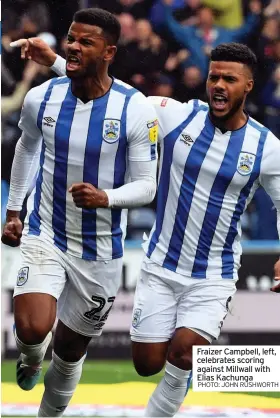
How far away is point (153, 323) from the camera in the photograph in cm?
545

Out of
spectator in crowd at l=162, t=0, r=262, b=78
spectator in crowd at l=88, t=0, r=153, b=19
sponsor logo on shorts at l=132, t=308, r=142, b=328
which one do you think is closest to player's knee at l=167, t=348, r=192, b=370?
sponsor logo on shorts at l=132, t=308, r=142, b=328

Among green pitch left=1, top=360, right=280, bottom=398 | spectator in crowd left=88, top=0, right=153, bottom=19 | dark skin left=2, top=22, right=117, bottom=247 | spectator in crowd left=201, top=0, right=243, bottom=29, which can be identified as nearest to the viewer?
dark skin left=2, top=22, right=117, bottom=247

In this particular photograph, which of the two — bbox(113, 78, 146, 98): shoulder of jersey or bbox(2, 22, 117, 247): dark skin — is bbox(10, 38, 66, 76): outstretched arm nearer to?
bbox(2, 22, 117, 247): dark skin

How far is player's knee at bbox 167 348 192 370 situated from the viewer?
5328 mm

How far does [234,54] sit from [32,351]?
1822 millimetres

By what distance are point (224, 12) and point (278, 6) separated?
0.32 metres

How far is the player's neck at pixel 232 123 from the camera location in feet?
18.1

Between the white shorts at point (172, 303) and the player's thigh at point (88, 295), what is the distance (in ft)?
0.55

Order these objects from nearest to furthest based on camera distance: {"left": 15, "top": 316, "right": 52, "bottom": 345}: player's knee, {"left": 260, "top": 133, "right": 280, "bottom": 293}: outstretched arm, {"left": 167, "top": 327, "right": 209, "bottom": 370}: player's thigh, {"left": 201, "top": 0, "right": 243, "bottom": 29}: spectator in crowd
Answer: {"left": 15, "top": 316, "right": 52, "bottom": 345}: player's knee → {"left": 167, "top": 327, "right": 209, "bottom": 370}: player's thigh → {"left": 260, "top": 133, "right": 280, "bottom": 293}: outstretched arm → {"left": 201, "top": 0, "right": 243, "bottom": 29}: spectator in crowd

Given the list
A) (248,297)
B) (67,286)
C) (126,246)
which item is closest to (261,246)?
(248,297)

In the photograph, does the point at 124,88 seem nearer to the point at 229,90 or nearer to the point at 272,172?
the point at 229,90

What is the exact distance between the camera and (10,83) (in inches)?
245
